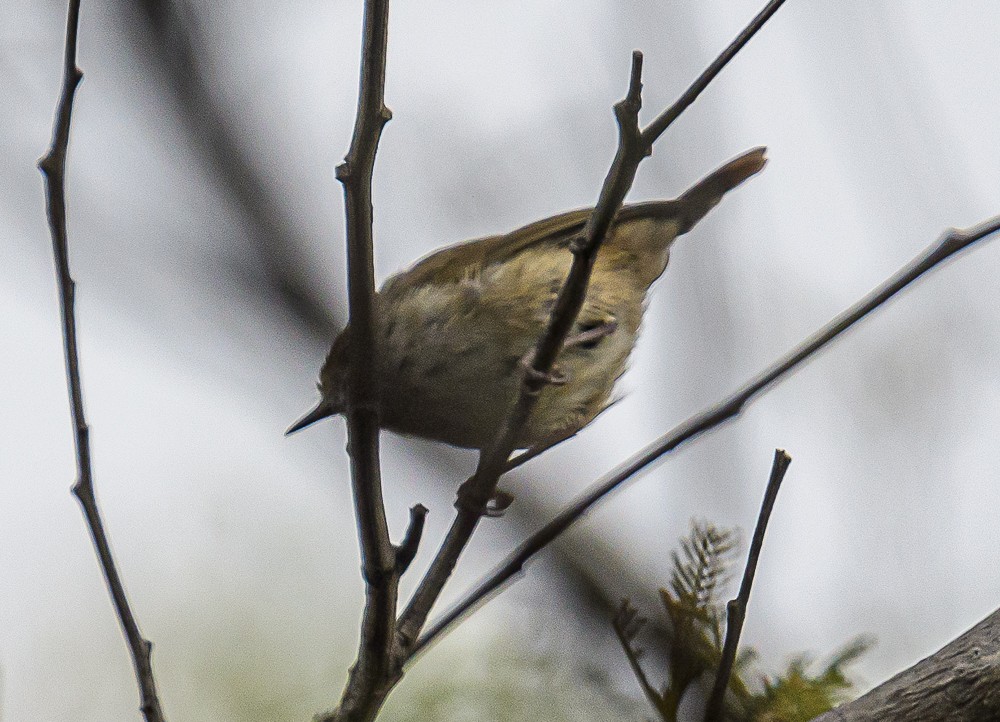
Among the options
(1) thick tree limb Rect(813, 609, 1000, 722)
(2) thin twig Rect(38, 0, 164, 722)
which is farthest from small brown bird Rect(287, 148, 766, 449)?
(1) thick tree limb Rect(813, 609, 1000, 722)

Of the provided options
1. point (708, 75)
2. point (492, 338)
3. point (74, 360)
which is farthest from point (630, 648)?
point (492, 338)

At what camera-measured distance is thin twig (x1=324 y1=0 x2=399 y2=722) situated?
73.2 inches

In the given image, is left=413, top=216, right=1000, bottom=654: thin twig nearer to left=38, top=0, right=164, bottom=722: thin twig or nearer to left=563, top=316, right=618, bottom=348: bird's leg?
left=38, top=0, right=164, bottom=722: thin twig

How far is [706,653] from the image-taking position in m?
2.13

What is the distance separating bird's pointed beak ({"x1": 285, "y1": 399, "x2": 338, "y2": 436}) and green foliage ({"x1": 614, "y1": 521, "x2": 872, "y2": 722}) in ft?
5.31

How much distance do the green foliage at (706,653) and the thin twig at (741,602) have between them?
148 millimetres

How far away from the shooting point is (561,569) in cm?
361

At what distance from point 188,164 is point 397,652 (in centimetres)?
237

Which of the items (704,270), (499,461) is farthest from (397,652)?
(704,270)

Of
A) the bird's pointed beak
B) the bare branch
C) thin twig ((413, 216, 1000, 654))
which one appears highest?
the bird's pointed beak

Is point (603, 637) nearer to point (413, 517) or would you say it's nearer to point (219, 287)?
point (413, 517)

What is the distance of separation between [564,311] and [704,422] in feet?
1.29

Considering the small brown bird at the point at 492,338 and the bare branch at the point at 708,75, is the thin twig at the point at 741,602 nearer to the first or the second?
the bare branch at the point at 708,75

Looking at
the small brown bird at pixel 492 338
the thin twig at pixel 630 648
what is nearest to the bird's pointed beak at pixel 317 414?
the small brown bird at pixel 492 338
